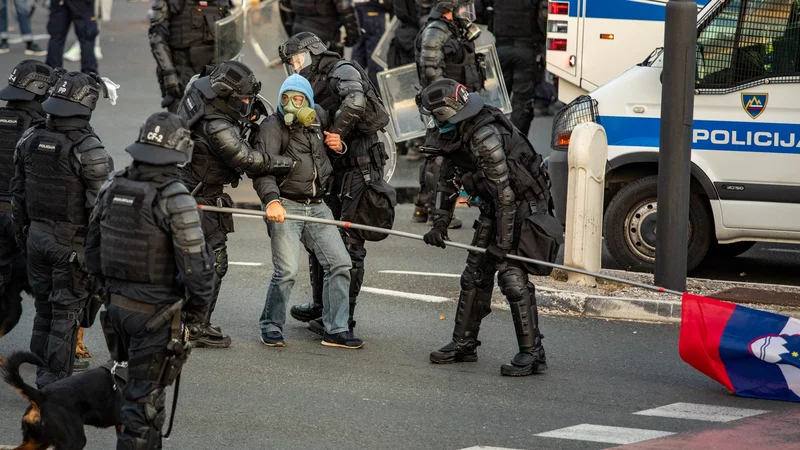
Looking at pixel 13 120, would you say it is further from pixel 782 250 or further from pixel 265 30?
pixel 782 250

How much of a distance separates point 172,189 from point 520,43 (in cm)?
851

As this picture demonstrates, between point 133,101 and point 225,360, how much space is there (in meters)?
9.92

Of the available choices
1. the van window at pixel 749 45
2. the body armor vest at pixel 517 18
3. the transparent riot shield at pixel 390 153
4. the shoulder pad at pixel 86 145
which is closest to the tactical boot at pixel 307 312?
the transparent riot shield at pixel 390 153

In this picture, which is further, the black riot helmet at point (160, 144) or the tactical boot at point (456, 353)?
the tactical boot at point (456, 353)

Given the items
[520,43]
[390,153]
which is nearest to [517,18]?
[520,43]

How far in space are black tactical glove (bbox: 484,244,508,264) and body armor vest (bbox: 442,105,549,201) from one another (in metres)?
0.38

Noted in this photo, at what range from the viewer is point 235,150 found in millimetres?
7832

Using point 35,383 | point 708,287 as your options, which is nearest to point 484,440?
Result: point 35,383

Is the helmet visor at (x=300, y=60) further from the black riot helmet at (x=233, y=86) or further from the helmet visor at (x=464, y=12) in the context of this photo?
the helmet visor at (x=464, y=12)

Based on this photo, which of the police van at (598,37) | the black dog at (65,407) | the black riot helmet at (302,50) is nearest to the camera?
the black dog at (65,407)

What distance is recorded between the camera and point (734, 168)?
32.1 ft

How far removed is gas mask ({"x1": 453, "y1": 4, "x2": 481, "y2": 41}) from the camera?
11.5 meters

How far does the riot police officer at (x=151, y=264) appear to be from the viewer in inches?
228

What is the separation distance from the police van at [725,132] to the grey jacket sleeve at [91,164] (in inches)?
176
